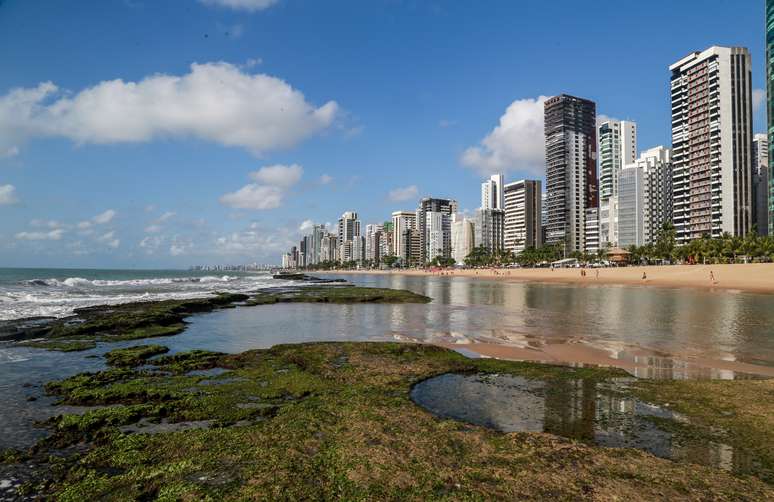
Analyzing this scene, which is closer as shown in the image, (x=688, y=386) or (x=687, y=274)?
(x=688, y=386)

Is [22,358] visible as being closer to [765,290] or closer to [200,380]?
[200,380]

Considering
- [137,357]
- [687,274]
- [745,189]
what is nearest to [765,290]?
[687,274]

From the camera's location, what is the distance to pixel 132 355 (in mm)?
16156

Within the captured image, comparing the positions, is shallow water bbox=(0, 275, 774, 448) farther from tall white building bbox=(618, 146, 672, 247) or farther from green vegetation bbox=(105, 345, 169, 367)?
tall white building bbox=(618, 146, 672, 247)

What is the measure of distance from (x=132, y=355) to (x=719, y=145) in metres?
181

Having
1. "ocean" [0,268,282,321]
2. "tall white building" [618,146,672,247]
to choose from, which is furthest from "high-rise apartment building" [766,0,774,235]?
"ocean" [0,268,282,321]

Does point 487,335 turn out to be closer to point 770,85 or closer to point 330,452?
point 330,452

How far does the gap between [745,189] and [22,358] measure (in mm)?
186945

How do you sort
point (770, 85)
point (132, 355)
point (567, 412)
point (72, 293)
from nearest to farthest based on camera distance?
point (567, 412) < point (132, 355) < point (72, 293) < point (770, 85)

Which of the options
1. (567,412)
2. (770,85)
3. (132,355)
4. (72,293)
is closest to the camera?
(567,412)

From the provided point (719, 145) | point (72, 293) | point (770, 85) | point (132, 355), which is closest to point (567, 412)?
point (132, 355)

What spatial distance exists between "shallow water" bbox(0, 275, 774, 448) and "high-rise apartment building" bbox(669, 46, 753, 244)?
437ft

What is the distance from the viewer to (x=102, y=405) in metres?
10.5

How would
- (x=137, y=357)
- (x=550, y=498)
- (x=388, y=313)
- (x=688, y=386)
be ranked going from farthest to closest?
(x=388, y=313) → (x=137, y=357) → (x=688, y=386) → (x=550, y=498)
